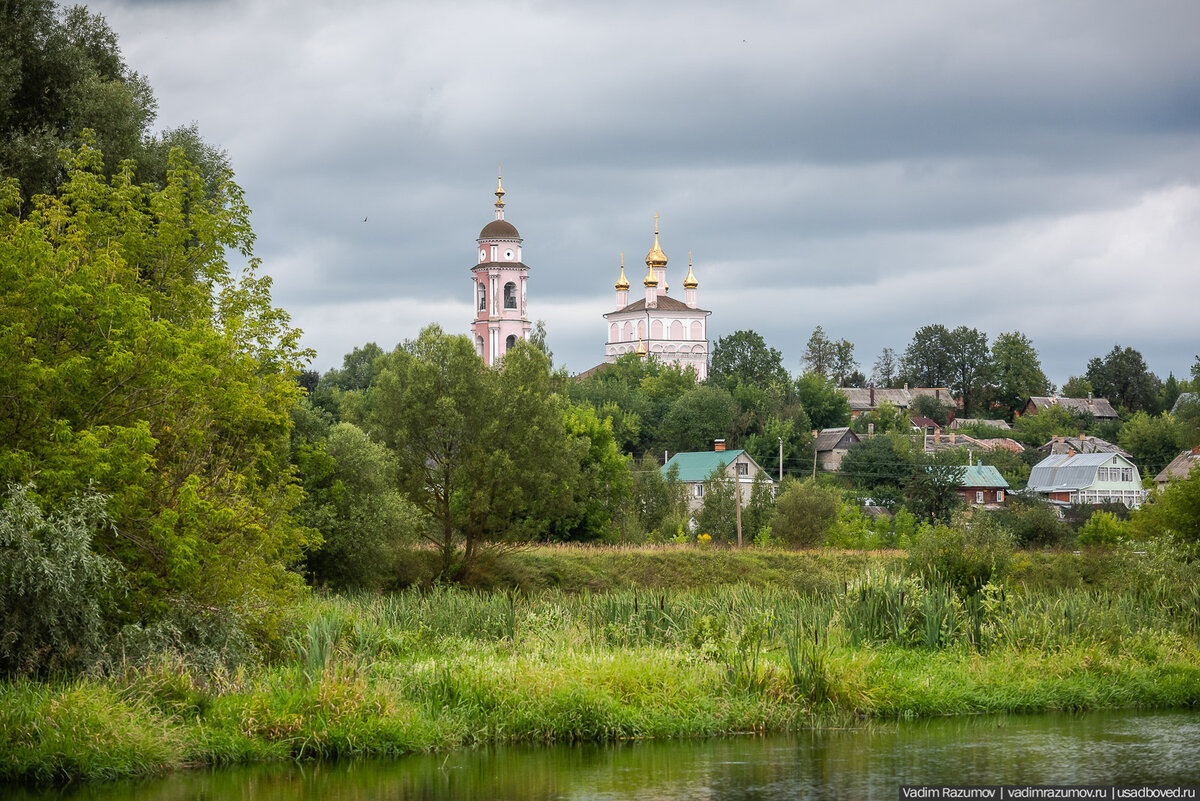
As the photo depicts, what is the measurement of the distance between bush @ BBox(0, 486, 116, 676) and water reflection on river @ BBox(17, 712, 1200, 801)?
248 cm

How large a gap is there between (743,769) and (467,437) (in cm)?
2819

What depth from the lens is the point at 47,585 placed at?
15984mm

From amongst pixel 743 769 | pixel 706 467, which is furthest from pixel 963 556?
pixel 706 467

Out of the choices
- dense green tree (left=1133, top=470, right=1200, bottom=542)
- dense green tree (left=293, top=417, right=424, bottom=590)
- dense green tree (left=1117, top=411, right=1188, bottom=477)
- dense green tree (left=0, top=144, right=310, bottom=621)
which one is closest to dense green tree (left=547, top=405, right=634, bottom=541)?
dense green tree (left=293, top=417, right=424, bottom=590)

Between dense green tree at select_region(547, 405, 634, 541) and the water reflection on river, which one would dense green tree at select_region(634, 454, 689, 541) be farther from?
the water reflection on river

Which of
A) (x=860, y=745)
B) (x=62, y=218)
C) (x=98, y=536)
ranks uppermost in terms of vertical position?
(x=62, y=218)

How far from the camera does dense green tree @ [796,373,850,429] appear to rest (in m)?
126

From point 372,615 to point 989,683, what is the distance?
11631 mm

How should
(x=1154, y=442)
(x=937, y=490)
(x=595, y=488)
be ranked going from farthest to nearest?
(x=1154, y=442), (x=937, y=490), (x=595, y=488)

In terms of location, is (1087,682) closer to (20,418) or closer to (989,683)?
(989,683)

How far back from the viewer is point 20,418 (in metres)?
18.1

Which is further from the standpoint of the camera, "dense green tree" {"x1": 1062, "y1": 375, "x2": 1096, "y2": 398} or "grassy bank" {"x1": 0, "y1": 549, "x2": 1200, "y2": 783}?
"dense green tree" {"x1": 1062, "y1": 375, "x2": 1096, "y2": 398}

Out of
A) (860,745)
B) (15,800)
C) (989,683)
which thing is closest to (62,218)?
(15,800)

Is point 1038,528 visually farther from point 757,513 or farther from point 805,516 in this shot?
point 757,513
